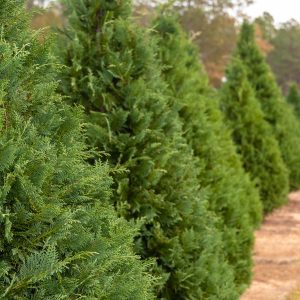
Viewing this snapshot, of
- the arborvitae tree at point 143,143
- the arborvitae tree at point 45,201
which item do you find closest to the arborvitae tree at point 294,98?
the arborvitae tree at point 143,143

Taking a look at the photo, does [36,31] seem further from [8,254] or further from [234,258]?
[234,258]

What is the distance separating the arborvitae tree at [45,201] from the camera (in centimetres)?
245

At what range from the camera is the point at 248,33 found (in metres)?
15.0

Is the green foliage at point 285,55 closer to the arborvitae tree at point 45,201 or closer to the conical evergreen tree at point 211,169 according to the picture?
the conical evergreen tree at point 211,169

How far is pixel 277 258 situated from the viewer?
34.7 ft

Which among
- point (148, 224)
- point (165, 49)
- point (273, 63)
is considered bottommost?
point (148, 224)

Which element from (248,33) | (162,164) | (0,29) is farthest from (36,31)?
(248,33)

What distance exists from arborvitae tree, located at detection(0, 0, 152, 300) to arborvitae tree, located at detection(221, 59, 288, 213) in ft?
31.8

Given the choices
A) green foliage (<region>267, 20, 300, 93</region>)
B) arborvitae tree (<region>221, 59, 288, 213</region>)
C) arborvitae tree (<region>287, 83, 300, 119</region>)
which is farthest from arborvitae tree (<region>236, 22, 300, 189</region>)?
green foliage (<region>267, 20, 300, 93</region>)

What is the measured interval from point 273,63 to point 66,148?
2288 inches

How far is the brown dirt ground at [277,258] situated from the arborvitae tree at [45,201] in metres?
5.41

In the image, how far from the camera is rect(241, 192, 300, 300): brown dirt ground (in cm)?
853

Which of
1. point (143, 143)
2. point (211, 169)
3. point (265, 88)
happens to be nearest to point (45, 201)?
point (143, 143)

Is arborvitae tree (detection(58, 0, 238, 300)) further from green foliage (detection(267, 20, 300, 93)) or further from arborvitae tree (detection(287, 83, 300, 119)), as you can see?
green foliage (detection(267, 20, 300, 93))
